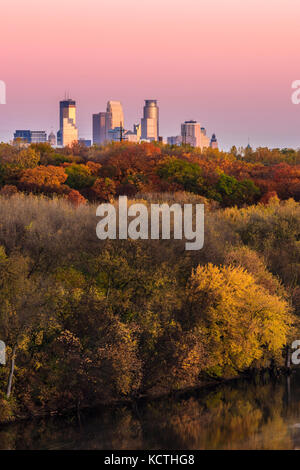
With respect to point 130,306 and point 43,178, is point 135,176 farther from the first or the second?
point 130,306

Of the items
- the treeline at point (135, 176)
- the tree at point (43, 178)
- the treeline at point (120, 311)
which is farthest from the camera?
the treeline at point (135, 176)

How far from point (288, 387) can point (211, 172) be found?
1995 inches

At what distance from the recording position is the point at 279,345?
54.1 m

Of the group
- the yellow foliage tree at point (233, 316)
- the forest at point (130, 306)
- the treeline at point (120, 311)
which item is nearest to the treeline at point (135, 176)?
the forest at point (130, 306)

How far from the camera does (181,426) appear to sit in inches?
1699

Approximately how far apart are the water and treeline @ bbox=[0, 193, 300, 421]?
165 cm

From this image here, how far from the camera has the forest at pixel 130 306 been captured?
44.6 metres

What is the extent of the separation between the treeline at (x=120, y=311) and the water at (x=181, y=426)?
1.65 m

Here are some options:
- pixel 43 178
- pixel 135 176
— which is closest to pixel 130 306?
pixel 43 178

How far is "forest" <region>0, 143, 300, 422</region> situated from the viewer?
44.6m

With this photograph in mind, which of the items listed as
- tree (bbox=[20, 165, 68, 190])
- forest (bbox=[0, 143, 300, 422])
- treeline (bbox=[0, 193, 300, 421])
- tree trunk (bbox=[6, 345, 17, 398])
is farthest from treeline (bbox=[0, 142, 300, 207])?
tree trunk (bbox=[6, 345, 17, 398])

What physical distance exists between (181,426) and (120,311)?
9116 mm

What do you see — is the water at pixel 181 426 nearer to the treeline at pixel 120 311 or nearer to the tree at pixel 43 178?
the treeline at pixel 120 311

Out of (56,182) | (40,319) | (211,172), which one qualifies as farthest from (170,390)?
(211,172)
